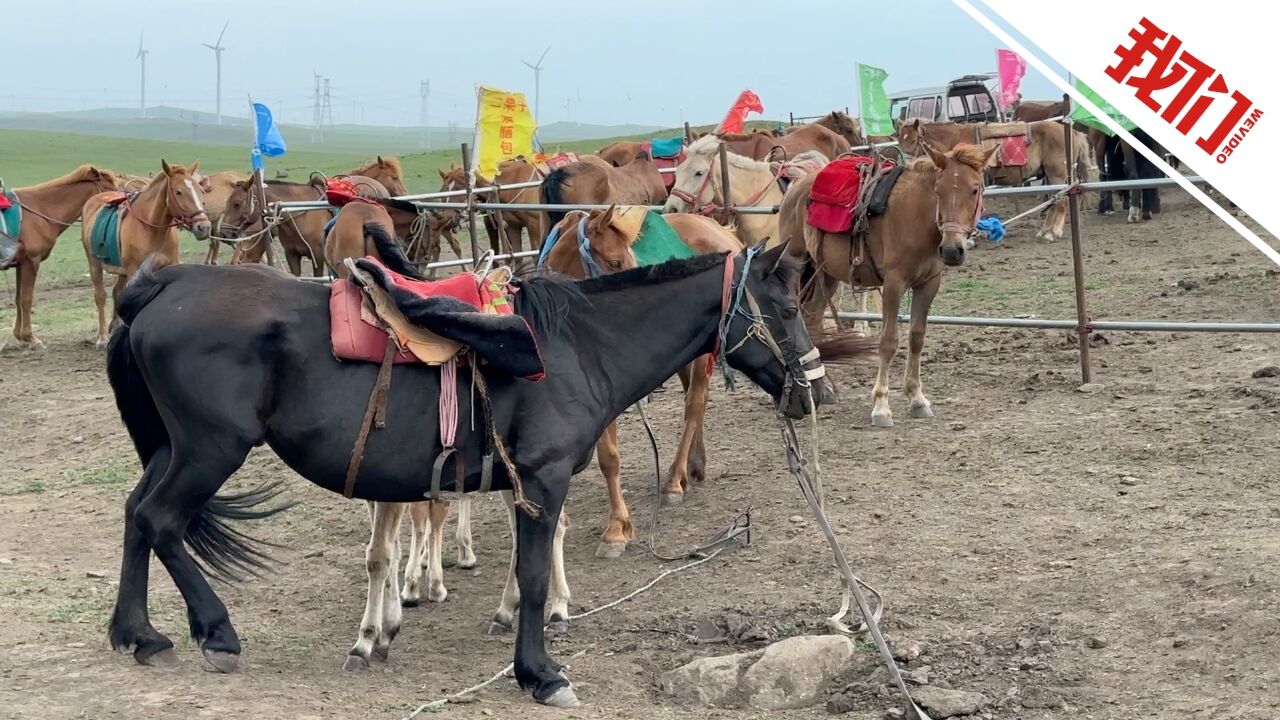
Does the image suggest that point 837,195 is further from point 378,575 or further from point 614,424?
point 378,575

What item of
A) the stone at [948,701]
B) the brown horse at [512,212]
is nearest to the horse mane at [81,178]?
the brown horse at [512,212]

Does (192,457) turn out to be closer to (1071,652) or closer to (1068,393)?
(1071,652)

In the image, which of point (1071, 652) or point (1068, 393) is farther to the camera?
point (1068, 393)

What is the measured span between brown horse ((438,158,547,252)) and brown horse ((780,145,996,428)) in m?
6.42

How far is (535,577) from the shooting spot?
502 cm

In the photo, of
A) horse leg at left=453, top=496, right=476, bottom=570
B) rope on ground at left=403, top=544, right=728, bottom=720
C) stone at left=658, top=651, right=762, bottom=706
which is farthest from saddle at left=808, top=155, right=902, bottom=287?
stone at left=658, top=651, right=762, bottom=706

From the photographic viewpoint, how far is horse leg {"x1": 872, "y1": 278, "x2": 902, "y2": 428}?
9.11m

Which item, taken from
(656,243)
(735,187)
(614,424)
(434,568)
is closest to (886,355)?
(656,243)

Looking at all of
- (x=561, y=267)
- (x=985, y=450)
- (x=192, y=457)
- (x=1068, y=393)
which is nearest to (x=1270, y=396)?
(x=1068, y=393)

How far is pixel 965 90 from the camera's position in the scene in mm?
30406

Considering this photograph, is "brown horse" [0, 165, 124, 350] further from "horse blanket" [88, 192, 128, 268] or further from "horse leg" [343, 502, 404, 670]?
"horse leg" [343, 502, 404, 670]

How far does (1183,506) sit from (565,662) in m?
3.46

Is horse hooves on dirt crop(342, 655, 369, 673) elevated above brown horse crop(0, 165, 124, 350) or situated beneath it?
situated beneath

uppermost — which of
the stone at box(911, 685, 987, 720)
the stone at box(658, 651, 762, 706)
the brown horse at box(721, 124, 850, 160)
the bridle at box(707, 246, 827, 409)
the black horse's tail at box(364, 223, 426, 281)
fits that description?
the brown horse at box(721, 124, 850, 160)
